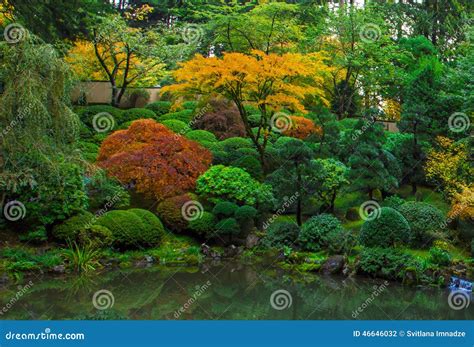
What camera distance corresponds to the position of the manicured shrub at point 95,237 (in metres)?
12.5

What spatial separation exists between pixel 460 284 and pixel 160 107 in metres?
13.6

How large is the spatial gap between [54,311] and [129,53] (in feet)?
46.2

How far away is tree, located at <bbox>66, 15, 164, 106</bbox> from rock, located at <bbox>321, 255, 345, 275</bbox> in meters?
12.0

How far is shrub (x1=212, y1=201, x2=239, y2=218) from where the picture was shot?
14.2m

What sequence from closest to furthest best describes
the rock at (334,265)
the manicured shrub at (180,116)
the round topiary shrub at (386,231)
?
the rock at (334,265) < the round topiary shrub at (386,231) < the manicured shrub at (180,116)

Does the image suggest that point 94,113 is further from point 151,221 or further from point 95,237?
point 95,237

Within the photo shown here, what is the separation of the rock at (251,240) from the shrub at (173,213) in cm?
160

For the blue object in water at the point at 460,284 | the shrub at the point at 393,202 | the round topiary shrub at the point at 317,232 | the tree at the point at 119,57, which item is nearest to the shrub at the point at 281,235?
the round topiary shrub at the point at 317,232

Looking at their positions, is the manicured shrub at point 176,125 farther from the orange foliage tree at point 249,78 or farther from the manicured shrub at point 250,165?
the manicured shrub at point 250,165

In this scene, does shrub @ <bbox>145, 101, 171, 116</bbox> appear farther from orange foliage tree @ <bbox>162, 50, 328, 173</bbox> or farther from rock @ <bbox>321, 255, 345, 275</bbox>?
rock @ <bbox>321, 255, 345, 275</bbox>

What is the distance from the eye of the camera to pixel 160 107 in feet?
71.6

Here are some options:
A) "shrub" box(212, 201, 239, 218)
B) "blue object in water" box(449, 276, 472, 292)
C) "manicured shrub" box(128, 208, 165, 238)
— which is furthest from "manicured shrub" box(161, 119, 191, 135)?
"blue object in water" box(449, 276, 472, 292)

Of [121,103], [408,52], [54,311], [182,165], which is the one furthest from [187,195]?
[408,52]

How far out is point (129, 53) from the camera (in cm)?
2117
